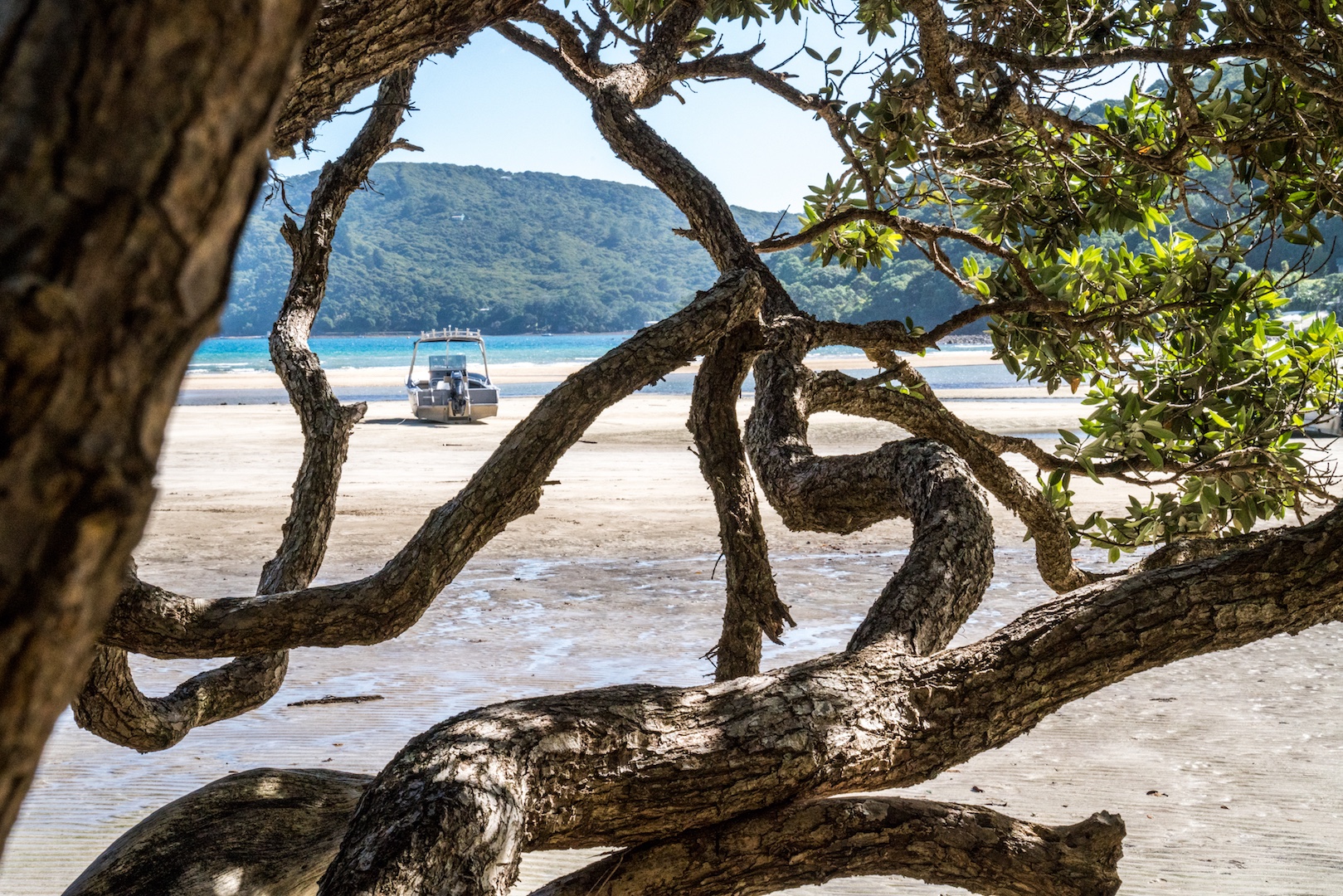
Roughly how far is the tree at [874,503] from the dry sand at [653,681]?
944 millimetres

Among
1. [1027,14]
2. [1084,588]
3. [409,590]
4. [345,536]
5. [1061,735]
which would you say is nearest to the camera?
[1084,588]

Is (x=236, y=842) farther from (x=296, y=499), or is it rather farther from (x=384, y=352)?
(x=384, y=352)

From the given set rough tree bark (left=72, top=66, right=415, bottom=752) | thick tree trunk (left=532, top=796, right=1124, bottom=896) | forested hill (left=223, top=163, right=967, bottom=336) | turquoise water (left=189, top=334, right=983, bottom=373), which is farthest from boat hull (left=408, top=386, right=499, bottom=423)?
forested hill (left=223, top=163, right=967, bottom=336)

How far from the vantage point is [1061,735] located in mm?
5609

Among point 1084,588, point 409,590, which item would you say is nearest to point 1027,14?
point 1084,588

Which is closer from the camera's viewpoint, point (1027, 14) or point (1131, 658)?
point (1131, 658)

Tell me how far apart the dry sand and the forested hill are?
82.1 m

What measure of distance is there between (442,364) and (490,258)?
105 m

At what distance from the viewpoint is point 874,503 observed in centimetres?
244

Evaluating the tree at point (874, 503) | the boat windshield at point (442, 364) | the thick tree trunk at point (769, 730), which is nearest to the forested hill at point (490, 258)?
the boat windshield at point (442, 364)

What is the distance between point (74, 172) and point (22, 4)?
0.28ft

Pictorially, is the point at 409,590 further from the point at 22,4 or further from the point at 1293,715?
the point at 1293,715

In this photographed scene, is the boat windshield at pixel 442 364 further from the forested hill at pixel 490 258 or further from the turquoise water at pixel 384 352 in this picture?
the forested hill at pixel 490 258

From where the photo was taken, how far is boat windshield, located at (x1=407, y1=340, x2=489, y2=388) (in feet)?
78.6
